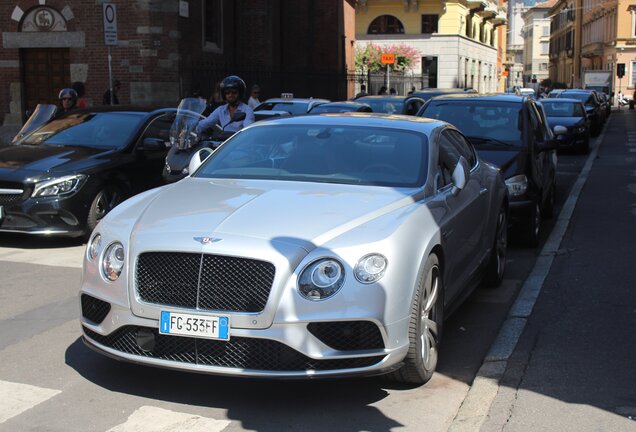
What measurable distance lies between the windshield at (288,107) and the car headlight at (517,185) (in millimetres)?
8536

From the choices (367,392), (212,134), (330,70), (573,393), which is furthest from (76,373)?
(330,70)

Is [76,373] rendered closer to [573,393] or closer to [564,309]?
[573,393]

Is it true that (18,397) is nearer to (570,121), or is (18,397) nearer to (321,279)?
(321,279)

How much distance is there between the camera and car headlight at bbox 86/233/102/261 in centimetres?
486

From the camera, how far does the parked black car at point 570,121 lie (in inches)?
887

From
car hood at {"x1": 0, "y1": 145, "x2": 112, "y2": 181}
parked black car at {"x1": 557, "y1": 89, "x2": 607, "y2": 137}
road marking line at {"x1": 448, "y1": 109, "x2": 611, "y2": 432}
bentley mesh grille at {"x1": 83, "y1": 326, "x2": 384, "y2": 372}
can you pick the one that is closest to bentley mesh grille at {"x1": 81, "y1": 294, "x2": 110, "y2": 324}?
bentley mesh grille at {"x1": 83, "y1": 326, "x2": 384, "y2": 372}

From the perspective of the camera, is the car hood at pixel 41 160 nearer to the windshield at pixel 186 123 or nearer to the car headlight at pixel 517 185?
the windshield at pixel 186 123

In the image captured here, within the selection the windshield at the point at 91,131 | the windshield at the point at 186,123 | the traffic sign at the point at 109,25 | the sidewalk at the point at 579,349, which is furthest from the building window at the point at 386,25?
the windshield at the point at 186,123

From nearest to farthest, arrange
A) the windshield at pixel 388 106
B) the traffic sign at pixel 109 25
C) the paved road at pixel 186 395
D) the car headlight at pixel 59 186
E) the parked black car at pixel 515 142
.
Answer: the paved road at pixel 186 395 → the car headlight at pixel 59 186 → the parked black car at pixel 515 142 → the traffic sign at pixel 109 25 → the windshield at pixel 388 106

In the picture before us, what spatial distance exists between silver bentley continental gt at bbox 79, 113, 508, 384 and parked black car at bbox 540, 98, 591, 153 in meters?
17.2

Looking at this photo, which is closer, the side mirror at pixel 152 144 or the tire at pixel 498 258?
the tire at pixel 498 258

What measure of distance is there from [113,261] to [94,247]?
0.28m

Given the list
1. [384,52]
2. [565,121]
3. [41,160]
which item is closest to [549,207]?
[41,160]

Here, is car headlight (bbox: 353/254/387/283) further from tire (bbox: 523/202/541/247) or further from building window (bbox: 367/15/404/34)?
building window (bbox: 367/15/404/34)
